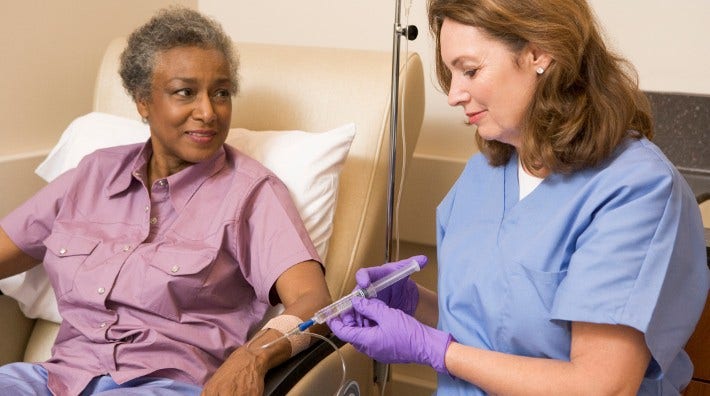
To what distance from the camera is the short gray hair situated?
1727mm

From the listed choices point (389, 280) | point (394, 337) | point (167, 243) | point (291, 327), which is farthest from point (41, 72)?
point (394, 337)

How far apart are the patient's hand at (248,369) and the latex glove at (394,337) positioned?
0.46ft

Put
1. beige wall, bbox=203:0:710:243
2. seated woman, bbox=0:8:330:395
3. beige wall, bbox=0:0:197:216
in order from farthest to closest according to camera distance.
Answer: beige wall, bbox=0:0:197:216 < beige wall, bbox=203:0:710:243 < seated woman, bbox=0:8:330:395

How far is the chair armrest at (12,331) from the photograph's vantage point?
1.92 m

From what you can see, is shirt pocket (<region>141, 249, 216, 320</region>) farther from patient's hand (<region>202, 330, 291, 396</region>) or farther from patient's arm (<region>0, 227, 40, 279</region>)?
patient's arm (<region>0, 227, 40, 279</region>)

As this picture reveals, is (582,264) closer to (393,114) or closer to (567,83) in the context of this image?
(567,83)

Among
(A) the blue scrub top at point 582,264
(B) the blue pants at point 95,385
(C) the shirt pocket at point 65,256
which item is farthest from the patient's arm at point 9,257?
(A) the blue scrub top at point 582,264

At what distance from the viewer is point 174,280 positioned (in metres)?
1.63

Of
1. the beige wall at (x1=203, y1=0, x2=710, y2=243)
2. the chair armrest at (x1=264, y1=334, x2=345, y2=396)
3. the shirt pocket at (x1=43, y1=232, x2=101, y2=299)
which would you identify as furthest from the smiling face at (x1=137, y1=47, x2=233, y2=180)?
the chair armrest at (x1=264, y1=334, x2=345, y2=396)

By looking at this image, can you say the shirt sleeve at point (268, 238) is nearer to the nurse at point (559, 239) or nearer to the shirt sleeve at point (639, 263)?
the nurse at point (559, 239)

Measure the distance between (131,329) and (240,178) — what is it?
0.38m

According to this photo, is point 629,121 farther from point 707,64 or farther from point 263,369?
point 707,64

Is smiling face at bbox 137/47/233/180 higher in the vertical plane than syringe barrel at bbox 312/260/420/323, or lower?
higher

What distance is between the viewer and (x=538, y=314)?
126cm
